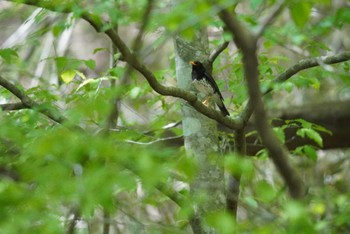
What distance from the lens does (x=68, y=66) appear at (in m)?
4.08

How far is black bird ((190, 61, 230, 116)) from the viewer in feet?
14.0

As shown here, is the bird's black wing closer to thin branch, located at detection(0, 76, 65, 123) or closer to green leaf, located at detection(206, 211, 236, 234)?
thin branch, located at detection(0, 76, 65, 123)

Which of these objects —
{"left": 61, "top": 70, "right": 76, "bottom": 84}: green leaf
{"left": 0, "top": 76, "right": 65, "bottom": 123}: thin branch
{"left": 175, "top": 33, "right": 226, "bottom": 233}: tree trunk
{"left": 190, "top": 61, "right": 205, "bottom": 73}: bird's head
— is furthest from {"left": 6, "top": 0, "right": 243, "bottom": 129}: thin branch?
{"left": 61, "top": 70, "right": 76, "bottom": 84}: green leaf

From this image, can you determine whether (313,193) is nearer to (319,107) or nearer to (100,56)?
(319,107)

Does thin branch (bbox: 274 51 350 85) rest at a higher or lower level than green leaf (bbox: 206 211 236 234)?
lower

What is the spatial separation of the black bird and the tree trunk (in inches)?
2.4

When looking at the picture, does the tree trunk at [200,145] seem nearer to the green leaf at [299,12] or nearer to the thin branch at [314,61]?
the thin branch at [314,61]

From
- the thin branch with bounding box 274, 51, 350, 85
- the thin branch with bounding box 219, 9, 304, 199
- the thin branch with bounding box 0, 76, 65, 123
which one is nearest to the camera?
the thin branch with bounding box 219, 9, 304, 199

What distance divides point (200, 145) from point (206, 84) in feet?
3.01

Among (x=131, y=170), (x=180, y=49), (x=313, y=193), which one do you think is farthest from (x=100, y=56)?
(x=131, y=170)

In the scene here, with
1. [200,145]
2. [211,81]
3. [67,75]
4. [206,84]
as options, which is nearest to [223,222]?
[200,145]

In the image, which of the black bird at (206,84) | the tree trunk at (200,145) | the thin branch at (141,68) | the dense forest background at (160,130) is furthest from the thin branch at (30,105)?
the black bird at (206,84)

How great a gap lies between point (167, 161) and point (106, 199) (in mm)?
317

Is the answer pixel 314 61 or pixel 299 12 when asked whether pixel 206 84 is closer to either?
pixel 314 61
